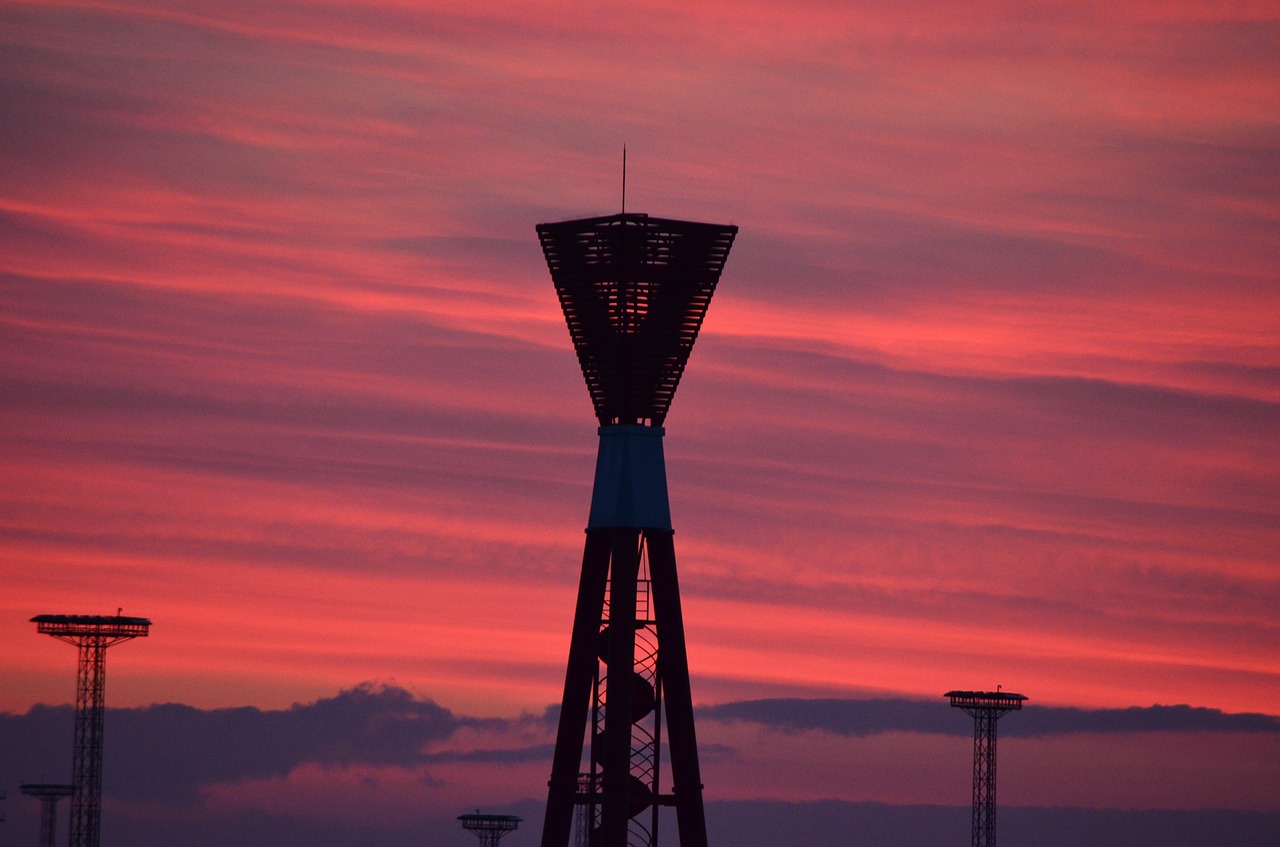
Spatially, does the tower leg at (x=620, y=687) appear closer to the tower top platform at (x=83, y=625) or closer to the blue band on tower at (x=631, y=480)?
the blue band on tower at (x=631, y=480)

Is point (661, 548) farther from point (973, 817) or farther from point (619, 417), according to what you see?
point (973, 817)

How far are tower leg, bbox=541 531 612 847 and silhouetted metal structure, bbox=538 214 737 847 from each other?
2.2 inches

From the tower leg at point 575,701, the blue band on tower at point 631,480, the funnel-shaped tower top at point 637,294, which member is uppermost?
the funnel-shaped tower top at point 637,294

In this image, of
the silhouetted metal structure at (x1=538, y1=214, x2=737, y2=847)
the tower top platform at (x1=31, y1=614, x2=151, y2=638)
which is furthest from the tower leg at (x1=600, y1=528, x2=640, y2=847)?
the tower top platform at (x1=31, y1=614, x2=151, y2=638)

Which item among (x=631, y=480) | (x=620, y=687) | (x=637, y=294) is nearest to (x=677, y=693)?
(x=620, y=687)

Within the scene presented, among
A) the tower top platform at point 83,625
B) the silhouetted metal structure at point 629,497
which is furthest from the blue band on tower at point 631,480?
the tower top platform at point 83,625

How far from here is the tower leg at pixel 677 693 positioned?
93.9 meters

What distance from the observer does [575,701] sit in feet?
309


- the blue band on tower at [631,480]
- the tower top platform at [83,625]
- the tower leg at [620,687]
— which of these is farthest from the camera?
the tower top platform at [83,625]

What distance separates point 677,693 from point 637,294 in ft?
51.1

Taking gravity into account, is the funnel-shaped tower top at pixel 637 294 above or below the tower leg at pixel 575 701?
above

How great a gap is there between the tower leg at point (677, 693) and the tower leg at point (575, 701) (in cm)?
216

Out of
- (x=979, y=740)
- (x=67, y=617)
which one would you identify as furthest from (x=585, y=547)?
(x=979, y=740)

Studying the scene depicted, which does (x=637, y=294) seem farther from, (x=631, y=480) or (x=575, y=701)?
(x=575, y=701)
